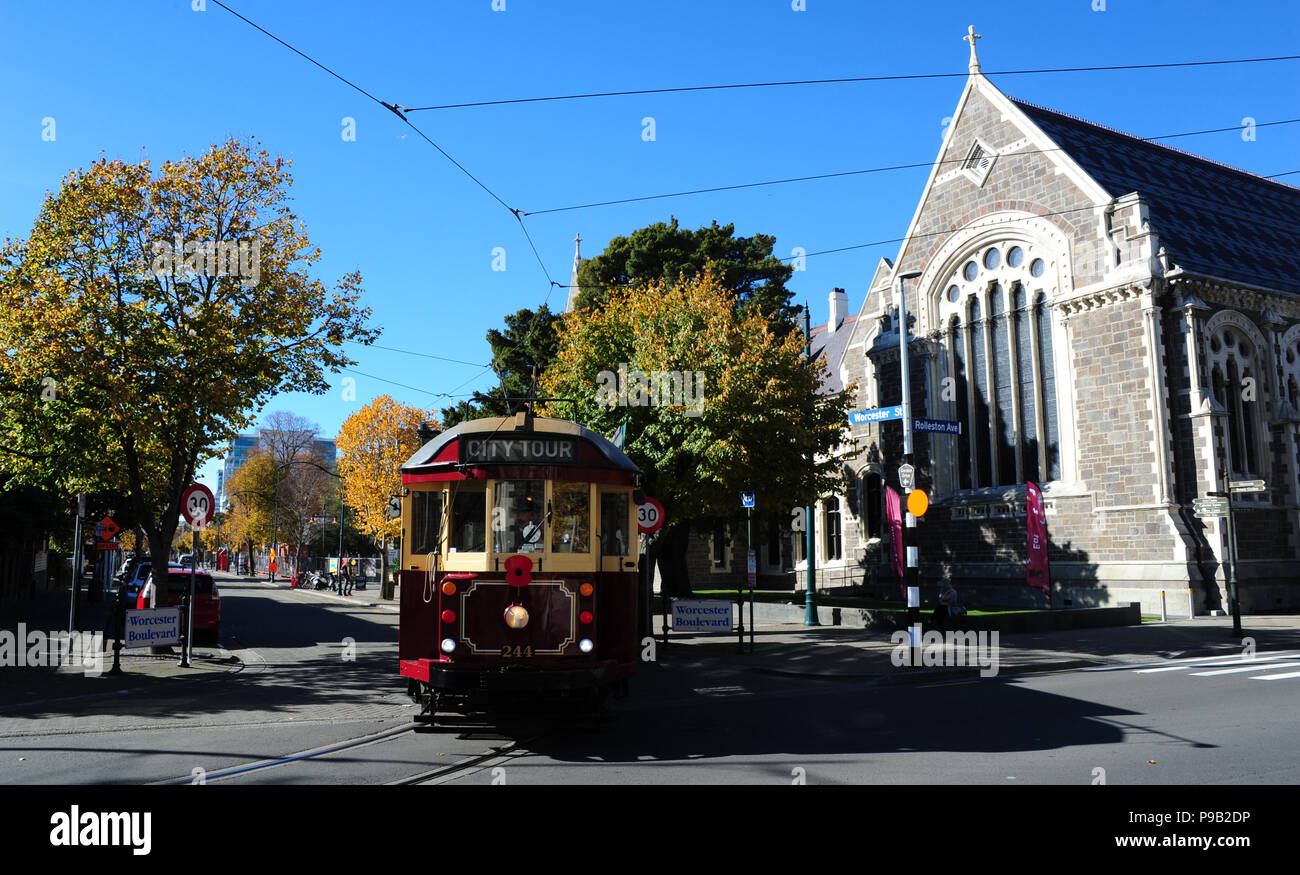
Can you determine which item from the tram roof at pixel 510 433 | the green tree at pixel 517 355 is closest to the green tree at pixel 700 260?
the green tree at pixel 517 355

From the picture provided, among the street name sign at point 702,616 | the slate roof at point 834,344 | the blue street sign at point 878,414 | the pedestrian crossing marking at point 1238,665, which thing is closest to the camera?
the pedestrian crossing marking at point 1238,665

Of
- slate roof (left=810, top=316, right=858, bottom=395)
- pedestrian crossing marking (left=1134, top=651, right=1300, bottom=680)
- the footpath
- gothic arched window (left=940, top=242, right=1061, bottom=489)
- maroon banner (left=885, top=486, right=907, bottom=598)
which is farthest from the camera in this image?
slate roof (left=810, top=316, right=858, bottom=395)

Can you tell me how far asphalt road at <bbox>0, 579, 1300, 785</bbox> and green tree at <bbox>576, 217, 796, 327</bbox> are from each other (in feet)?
84.4

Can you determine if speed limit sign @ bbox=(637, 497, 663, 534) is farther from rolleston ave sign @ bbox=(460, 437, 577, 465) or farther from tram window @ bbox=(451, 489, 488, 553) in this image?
tram window @ bbox=(451, 489, 488, 553)

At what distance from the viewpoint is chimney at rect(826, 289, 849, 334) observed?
53.7m

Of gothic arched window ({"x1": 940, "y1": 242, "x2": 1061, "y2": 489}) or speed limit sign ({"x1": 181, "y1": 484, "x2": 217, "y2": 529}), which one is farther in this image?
gothic arched window ({"x1": 940, "y1": 242, "x2": 1061, "y2": 489})

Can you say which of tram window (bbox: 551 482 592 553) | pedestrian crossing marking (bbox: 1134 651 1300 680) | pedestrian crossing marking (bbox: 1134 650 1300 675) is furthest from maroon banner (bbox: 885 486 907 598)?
tram window (bbox: 551 482 592 553)

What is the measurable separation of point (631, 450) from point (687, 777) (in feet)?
42.0

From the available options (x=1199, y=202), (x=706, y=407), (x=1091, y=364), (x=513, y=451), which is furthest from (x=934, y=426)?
(x=1199, y=202)

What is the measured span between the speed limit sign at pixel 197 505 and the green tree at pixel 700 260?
77.4 feet

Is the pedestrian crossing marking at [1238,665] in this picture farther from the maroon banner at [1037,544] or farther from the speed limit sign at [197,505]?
the speed limit sign at [197,505]

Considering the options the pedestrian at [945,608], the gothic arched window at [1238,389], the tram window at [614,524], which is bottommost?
the pedestrian at [945,608]

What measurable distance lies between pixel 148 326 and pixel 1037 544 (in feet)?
81.3

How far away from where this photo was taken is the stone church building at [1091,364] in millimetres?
25734
